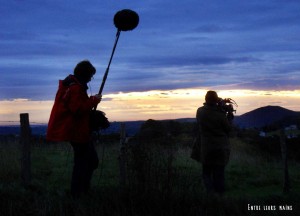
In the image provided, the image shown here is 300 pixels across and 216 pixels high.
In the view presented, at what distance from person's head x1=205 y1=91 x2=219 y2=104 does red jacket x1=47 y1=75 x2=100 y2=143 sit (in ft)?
8.32

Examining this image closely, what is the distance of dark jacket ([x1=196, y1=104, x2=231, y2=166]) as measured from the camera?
9320mm

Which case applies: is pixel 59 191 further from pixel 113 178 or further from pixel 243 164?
pixel 243 164

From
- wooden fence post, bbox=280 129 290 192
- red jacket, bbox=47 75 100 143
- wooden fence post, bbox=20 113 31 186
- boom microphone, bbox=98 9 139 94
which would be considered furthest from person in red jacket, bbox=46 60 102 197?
wooden fence post, bbox=280 129 290 192

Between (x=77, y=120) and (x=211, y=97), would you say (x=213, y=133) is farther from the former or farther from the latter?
(x=77, y=120)

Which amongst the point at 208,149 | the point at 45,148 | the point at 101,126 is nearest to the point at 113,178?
the point at 208,149

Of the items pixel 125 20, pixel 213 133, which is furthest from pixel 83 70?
pixel 213 133

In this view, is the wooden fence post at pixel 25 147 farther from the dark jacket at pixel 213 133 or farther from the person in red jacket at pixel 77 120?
the dark jacket at pixel 213 133

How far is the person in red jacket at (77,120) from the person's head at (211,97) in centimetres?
239

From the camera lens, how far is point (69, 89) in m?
7.44

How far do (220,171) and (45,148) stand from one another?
34.4 feet

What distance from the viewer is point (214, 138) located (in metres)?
9.45

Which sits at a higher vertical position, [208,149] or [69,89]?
[69,89]

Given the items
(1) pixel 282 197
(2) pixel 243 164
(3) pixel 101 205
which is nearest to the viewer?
(3) pixel 101 205

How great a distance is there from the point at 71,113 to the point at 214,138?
2.98 m
